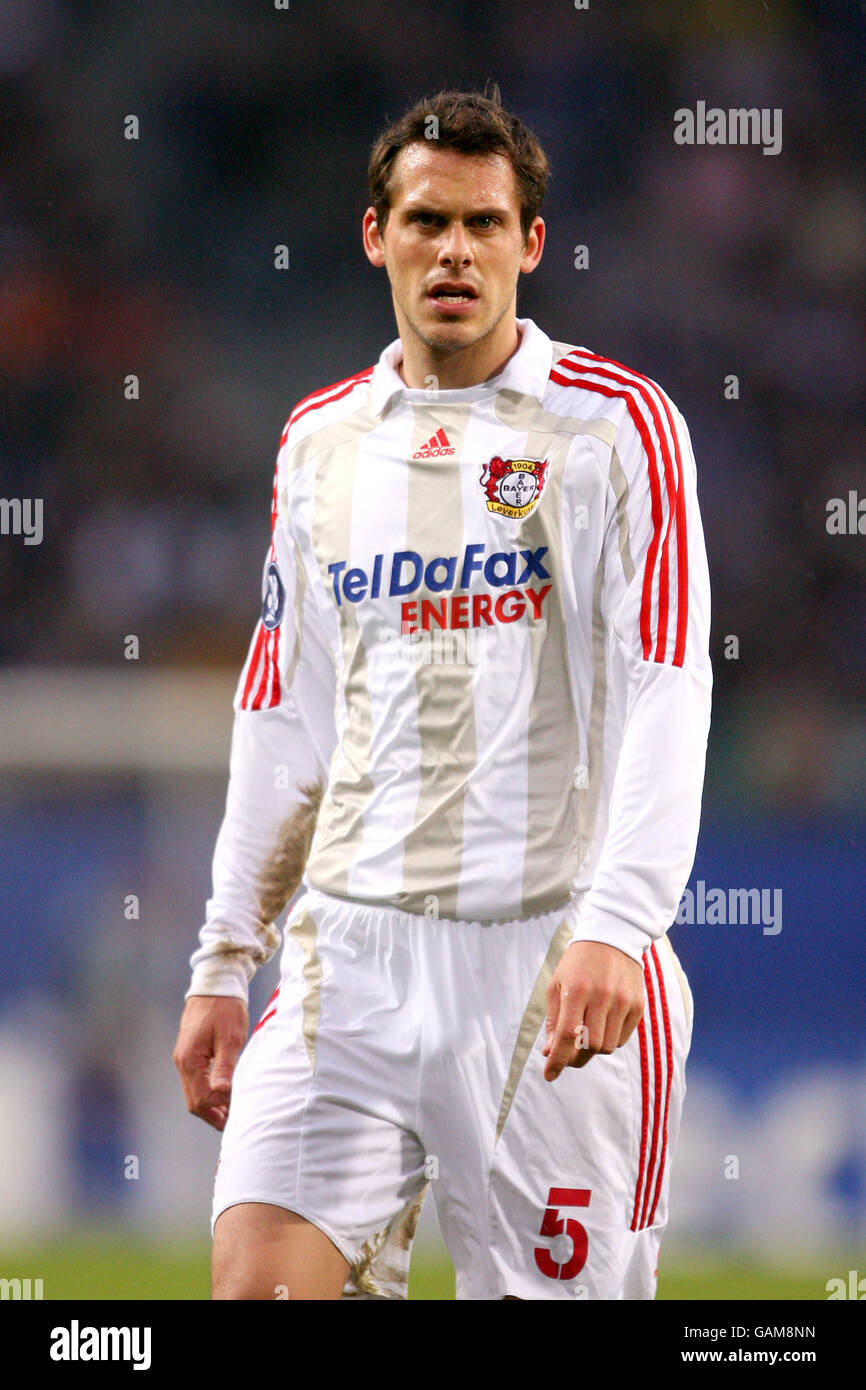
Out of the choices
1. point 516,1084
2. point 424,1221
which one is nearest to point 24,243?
point 424,1221

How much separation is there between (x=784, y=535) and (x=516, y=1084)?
Answer: 2.85m

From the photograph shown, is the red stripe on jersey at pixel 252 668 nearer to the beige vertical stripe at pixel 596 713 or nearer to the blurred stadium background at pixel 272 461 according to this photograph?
the beige vertical stripe at pixel 596 713

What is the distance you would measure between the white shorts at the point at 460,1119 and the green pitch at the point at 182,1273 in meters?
1.37

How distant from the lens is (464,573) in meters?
2.31

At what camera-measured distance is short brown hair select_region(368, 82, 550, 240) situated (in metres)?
2.35

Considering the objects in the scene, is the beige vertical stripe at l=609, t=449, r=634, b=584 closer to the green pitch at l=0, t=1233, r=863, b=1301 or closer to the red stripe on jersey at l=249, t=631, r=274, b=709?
the red stripe on jersey at l=249, t=631, r=274, b=709


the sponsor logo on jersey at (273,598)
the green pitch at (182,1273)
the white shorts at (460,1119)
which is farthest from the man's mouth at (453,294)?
the green pitch at (182,1273)

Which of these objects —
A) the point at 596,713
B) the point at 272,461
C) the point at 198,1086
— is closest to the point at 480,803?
the point at 596,713

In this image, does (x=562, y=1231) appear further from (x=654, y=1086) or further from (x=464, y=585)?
(x=464, y=585)

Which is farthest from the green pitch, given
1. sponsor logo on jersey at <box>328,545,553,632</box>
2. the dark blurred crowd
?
sponsor logo on jersey at <box>328,545,553,632</box>

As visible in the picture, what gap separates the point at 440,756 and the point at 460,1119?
51cm

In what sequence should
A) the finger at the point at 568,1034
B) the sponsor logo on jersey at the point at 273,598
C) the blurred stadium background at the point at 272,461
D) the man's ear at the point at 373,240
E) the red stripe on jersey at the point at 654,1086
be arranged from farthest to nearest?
1. the blurred stadium background at the point at 272,461
2. the sponsor logo on jersey at the point at 273,598
3. the man's ear at the point at 373,240
4. the red stripe on jersey at the point at 654,1086
5. the finger at the point at 568,1034

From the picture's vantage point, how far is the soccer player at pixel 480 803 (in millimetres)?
2172

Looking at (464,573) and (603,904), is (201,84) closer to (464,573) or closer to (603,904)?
(464,573)
